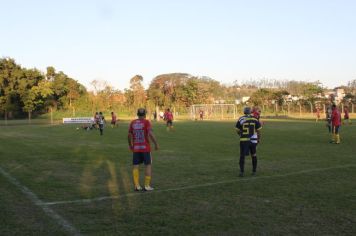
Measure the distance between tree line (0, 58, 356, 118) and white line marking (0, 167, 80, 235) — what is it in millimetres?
50543

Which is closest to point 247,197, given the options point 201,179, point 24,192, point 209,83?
point 201,179

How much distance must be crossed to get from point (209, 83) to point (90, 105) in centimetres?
2976

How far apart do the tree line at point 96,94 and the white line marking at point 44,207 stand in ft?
166

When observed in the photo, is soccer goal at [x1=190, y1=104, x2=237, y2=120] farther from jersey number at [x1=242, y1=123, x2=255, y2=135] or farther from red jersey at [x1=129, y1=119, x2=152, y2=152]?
red jersey at [x1=129, y1=119, x2=152, y2=152]

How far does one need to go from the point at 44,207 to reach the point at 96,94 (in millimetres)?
79383

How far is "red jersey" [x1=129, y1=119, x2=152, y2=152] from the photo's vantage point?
29.2ft

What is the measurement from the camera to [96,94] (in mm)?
85312

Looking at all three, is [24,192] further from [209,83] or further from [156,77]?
[156,77]

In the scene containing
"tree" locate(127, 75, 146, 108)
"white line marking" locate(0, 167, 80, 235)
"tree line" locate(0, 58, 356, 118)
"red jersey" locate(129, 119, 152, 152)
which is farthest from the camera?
"tree" locate(127, 75, 146, 108)

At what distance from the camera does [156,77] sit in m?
114

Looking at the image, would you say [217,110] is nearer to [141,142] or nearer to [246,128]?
[246,128]

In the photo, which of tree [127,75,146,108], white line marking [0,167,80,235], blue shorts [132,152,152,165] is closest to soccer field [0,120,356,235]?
white line marking [0,167,80,235]

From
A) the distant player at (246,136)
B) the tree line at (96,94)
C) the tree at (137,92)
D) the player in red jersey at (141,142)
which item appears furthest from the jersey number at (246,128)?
the tree at (137,92)

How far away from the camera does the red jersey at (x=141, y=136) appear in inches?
350
